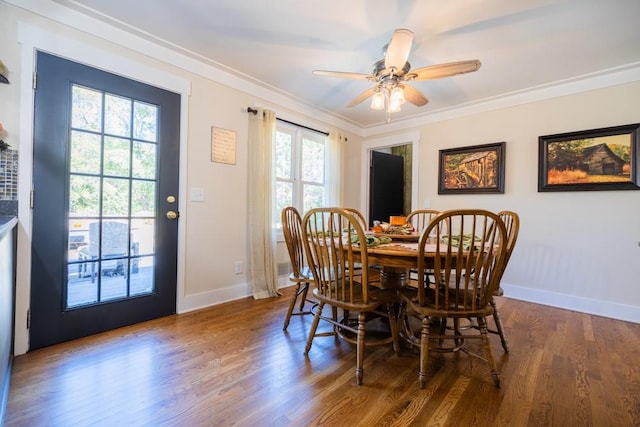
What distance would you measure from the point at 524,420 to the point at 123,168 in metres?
2.91

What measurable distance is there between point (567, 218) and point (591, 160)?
0.59m

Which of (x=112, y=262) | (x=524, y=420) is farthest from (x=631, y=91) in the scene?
(x=112, y=262)

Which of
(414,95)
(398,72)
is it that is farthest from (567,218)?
(398,72)

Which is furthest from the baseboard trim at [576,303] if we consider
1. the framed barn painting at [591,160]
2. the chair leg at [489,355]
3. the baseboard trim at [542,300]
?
the chair leg at [489,355]

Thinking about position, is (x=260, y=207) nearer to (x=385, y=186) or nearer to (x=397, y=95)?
(x=397, y=95)

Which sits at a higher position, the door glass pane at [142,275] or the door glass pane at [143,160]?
the door glass pane at [143,160]

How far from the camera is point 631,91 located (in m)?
2.56

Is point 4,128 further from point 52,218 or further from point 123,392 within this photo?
point 123,392

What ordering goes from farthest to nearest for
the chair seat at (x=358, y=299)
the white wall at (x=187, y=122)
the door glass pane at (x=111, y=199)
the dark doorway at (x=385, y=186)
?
the dark doorway at (x=385, y=186) → the door glass pane at (x=111, y=199) → the white wall at (x=187, y=122) → the chair seat at (x=358, y=299)

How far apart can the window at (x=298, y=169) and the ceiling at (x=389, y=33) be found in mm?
745

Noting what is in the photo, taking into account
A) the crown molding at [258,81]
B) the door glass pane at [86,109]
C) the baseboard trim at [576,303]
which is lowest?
the baseboard trim at [576,303]

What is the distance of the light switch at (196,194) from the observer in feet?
8.42

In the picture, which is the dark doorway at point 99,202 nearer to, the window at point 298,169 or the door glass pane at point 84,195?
the door glass pane at point 84,195

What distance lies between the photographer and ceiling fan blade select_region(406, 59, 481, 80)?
181 cm
